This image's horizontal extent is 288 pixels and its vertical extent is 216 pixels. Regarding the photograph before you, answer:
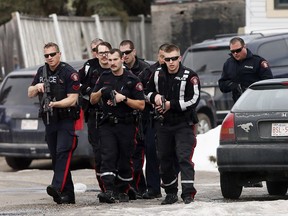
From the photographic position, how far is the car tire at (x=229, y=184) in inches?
493

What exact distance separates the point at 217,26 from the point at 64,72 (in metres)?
18.5

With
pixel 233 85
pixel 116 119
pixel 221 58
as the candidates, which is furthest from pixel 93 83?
pixel 221 58

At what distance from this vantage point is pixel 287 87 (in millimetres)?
12586

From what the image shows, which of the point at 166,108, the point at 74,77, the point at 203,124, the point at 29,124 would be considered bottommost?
the point at 203,124

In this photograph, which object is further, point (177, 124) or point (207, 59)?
point (207, 59)

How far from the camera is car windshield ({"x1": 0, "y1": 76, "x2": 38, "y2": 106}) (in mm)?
17266

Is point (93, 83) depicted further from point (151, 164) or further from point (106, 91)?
point (151, 164)

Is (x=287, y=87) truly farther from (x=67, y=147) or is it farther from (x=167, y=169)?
(x=67, y=147)

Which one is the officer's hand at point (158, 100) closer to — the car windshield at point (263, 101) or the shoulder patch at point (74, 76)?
the shoulder patch at point (74, 76)

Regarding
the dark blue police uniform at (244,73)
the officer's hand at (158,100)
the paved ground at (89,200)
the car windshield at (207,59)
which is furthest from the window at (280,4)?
the officer's hand at (158,100)

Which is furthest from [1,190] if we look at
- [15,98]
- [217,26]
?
[217,26]

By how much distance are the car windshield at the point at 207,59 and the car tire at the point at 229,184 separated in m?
7.63

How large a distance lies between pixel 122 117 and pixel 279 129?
1.73m

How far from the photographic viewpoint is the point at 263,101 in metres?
12.5
